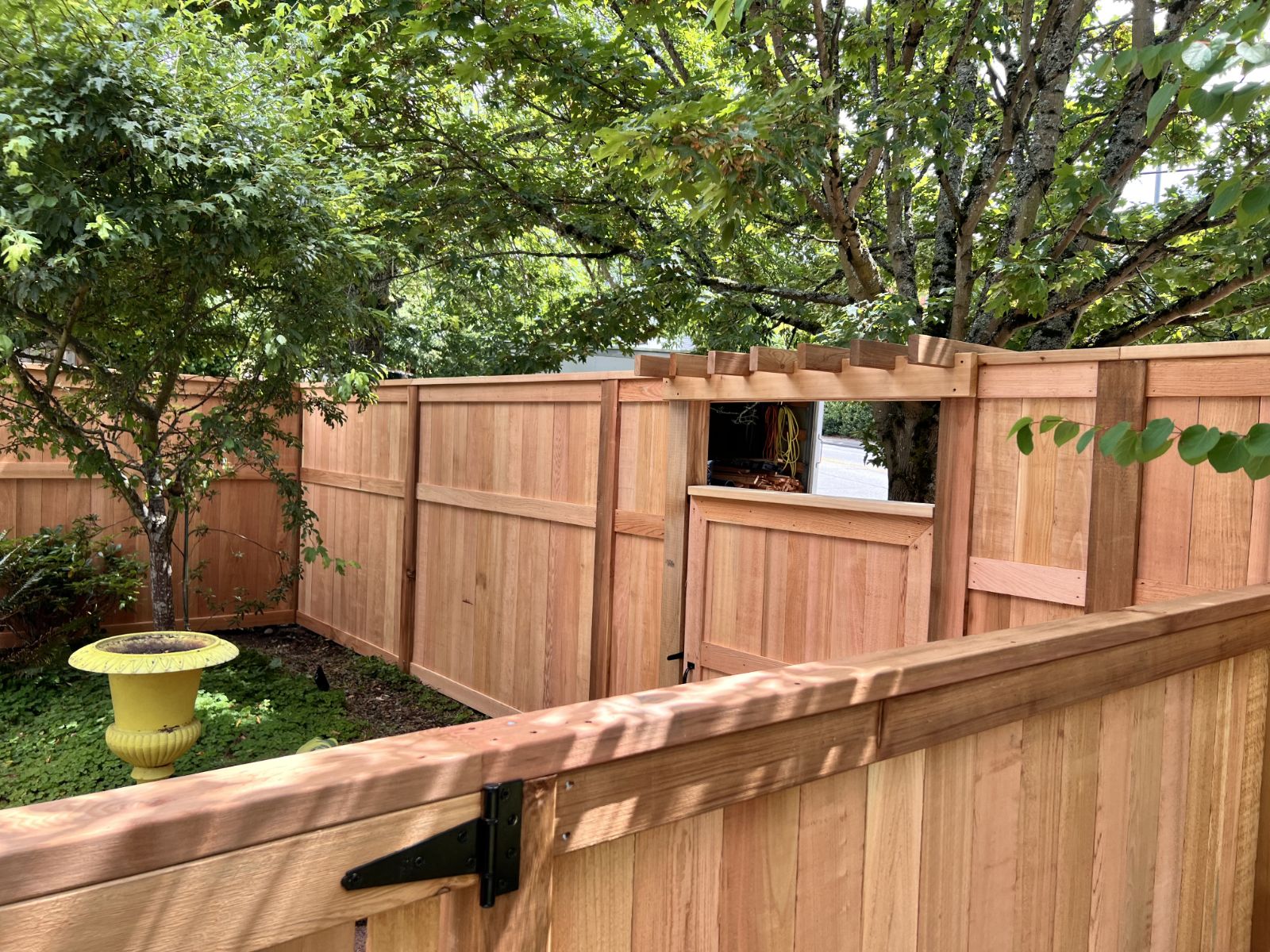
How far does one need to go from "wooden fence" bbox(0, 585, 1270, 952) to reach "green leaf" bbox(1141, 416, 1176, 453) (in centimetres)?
32

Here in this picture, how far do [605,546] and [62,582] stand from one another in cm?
421

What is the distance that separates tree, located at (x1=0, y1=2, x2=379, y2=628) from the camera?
3979 millimetres

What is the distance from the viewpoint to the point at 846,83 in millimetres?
4492

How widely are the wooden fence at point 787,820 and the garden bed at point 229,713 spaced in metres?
4.02

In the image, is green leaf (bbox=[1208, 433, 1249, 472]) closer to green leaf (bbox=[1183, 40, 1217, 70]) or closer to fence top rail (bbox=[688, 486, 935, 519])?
green leaf (bbox=[1183, 40, 1217, 70])

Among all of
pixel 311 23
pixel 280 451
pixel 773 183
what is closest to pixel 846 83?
pixel 773 183

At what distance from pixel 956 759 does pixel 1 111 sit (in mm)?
4417

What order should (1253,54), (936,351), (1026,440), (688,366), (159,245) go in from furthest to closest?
1. (159,245)
2. (688,366)
3. (936,351)
4. (1026,440)
5. (1253,54)

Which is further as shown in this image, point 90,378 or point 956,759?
point 90,378

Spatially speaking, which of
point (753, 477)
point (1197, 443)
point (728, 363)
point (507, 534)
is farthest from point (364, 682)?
point (1197, 443)

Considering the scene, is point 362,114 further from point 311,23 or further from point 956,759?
point 956,759

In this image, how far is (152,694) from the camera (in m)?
4.34

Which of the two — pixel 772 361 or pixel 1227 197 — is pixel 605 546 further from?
pixel 1227 197

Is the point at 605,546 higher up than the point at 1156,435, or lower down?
lower down
